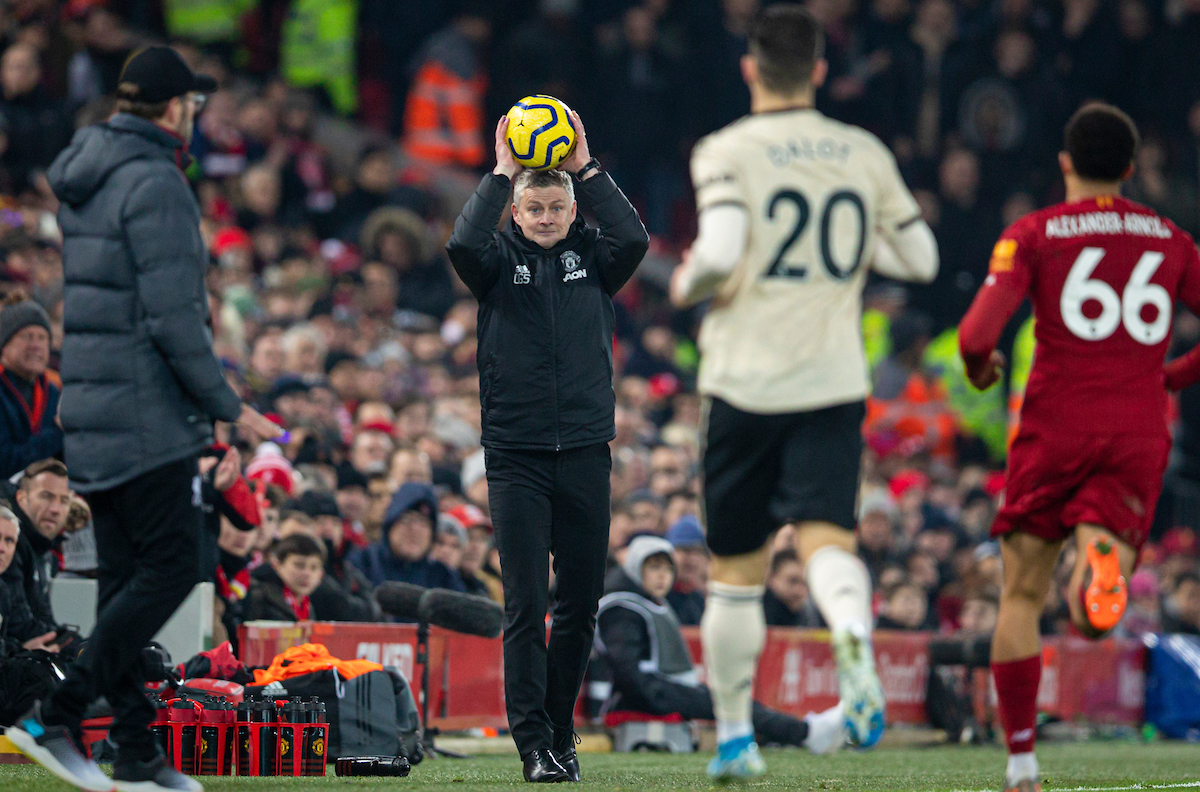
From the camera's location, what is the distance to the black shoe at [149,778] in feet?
18.2

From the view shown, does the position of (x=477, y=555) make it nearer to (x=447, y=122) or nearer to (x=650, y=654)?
(x=650, y=654)

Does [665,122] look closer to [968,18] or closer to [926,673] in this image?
[968,18]

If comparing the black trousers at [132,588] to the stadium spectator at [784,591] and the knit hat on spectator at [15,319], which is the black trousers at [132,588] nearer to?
the knit hat on spectator at [15,319]

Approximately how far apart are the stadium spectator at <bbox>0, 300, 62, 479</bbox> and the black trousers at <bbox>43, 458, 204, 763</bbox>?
361 centimetres

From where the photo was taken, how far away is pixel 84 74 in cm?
1556

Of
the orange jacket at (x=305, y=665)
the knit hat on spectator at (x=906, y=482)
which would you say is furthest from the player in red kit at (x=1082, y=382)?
the knit hat on spectator at (x=906, y=482)

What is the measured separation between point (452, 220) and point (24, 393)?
33.5 feet

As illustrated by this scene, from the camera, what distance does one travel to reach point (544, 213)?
6879 millimetres

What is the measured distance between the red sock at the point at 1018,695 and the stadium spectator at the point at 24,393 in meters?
5.26

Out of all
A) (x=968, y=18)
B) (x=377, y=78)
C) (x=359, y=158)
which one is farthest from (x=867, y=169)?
(x=968, y=18)

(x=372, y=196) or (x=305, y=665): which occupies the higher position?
(x=372, y=196)

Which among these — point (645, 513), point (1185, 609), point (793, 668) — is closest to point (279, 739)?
point (645, 513)

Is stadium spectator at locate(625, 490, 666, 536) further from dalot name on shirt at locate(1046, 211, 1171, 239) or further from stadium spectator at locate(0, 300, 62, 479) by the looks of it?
dalot name on shirt at locate(1046, 211, 1171, 239)

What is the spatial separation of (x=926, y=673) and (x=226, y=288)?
21.0ft
